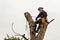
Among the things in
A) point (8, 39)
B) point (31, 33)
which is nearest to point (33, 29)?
point (31, 33)

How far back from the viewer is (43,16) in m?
12.1

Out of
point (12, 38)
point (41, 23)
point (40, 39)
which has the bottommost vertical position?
point (12, 38)

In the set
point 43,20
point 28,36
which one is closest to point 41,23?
point 43,20

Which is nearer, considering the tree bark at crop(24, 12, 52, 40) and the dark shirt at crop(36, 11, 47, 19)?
the tree bark at crop(24, 12, 52, 40)

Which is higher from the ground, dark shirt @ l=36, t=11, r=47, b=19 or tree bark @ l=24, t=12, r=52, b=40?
dark shirt @ l=36, t=11, r=47, b=19

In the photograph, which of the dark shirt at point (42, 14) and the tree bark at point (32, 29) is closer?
the tree bark at point (32, 29)

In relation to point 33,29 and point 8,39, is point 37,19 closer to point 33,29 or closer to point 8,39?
point 33,29

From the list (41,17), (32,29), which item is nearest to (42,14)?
(41,17)

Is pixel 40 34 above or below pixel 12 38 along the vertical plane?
above

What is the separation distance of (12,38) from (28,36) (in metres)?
5.56

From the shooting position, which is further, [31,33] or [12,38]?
[12,38]

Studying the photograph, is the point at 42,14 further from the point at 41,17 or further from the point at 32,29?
the point at 32,29

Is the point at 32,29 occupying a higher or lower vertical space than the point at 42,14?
lower

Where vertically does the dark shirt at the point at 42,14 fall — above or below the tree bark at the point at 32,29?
above
